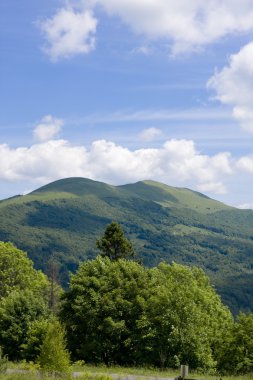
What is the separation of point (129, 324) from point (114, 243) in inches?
1011

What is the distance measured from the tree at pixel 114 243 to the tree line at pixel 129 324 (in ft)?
58.0

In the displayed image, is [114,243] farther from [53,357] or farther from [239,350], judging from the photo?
[53,357]

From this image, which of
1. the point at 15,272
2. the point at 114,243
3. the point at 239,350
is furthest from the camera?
the point at 15,272

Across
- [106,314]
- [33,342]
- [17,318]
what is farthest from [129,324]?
[17,318]

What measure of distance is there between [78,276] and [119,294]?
5.53 metres

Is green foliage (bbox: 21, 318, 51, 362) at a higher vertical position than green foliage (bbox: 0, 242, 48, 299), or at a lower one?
lower

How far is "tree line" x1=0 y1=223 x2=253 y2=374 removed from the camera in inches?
1638

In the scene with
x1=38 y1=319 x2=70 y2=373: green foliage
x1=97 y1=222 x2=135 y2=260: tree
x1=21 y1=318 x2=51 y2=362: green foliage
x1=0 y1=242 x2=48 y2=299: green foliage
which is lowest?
x1=21 y1=318 x2=51 y2=362: green foliage

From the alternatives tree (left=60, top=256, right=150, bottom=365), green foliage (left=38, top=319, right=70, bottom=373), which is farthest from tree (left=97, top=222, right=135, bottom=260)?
green foliage (left=38, top=319, right=70, bottom=373)

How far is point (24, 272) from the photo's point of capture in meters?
74.8

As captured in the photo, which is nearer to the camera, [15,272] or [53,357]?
[53,357]

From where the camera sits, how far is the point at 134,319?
45.1 metres

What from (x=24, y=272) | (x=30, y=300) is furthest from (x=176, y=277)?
(x=24, y=272)

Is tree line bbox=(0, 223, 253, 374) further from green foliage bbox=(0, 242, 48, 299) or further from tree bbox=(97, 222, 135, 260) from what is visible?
green foliage bbox=(0, 242, 48, 299)
